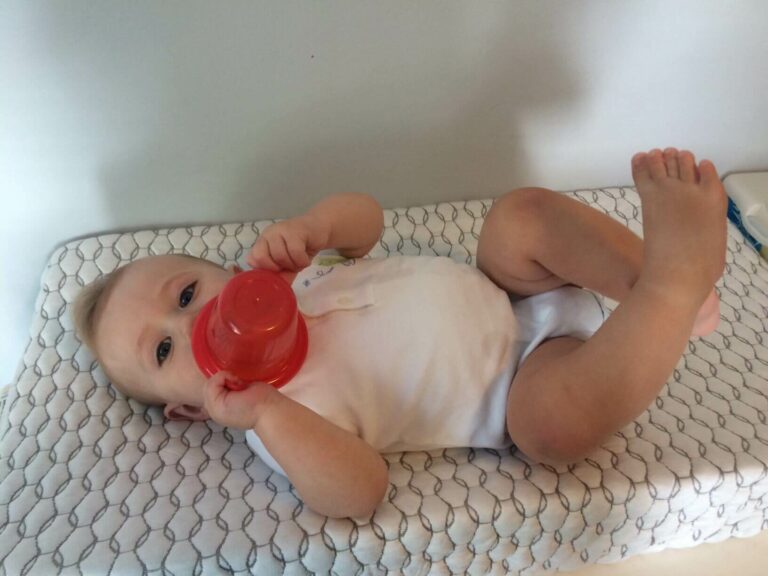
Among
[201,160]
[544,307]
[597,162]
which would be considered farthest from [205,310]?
[597,162]

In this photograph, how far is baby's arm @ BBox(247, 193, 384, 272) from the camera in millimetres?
842

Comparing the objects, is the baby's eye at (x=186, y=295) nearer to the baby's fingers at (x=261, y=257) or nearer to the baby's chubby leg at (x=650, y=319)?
the baby's fingers at (x=261, y=257)

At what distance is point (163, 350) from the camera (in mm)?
853

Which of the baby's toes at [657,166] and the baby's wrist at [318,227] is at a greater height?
the baby's toes at [657,166]

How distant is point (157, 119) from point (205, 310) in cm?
33

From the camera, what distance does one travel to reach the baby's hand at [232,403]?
728mm

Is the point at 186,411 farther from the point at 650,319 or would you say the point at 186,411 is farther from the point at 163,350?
the point at 650,319

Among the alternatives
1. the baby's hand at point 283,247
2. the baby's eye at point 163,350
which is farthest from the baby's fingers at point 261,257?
the baby's eye at point 163,350

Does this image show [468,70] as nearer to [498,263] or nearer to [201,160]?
[498,263]

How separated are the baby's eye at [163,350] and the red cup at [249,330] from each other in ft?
0.25

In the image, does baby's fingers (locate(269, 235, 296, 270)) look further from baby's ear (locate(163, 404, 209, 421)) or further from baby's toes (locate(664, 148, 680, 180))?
baby's toes (locate(664, 148, 680, 180))

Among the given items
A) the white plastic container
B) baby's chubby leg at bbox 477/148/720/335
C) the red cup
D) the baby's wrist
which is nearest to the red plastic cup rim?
the red cup

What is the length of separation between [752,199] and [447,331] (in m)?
0.67

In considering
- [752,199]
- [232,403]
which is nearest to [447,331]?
[232,403]
